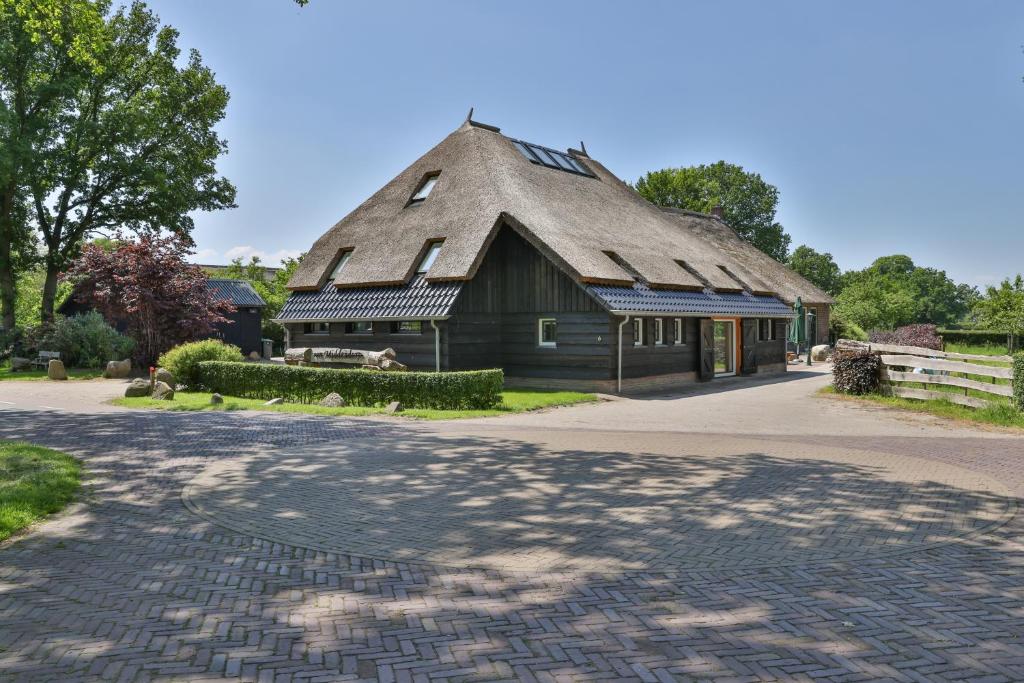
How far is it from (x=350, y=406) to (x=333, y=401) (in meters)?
0.44

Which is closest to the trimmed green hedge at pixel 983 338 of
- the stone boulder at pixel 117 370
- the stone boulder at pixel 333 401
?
the stone boulder at pixel 333 401

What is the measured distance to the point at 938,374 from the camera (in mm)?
17031

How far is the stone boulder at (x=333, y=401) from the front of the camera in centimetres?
1667

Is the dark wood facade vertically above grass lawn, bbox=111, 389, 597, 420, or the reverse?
the dark wood facade

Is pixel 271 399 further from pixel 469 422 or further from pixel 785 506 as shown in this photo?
pixel 785 506

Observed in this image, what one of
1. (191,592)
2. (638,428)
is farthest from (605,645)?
(638,428)

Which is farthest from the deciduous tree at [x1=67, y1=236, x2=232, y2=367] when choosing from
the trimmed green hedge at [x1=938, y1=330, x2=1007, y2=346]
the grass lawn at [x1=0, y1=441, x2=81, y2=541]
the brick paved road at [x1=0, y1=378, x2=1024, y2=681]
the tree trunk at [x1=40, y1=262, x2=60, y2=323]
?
the trimmed green hedge at [x1=938, y1=330, x2=1007, y2=346]

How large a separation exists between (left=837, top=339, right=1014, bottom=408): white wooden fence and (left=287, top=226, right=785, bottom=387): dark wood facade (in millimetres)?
5456

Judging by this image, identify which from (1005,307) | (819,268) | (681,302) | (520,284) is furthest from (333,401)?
(819,268)

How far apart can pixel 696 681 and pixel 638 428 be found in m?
9.83

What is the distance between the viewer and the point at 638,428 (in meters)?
13.5

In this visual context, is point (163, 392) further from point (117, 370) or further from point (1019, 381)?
point (1019, 381)

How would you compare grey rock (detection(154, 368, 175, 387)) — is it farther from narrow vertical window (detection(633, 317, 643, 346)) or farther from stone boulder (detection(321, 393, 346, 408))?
narrow vertical window (detection(633, 317, 643, 346))

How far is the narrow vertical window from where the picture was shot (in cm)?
2116
